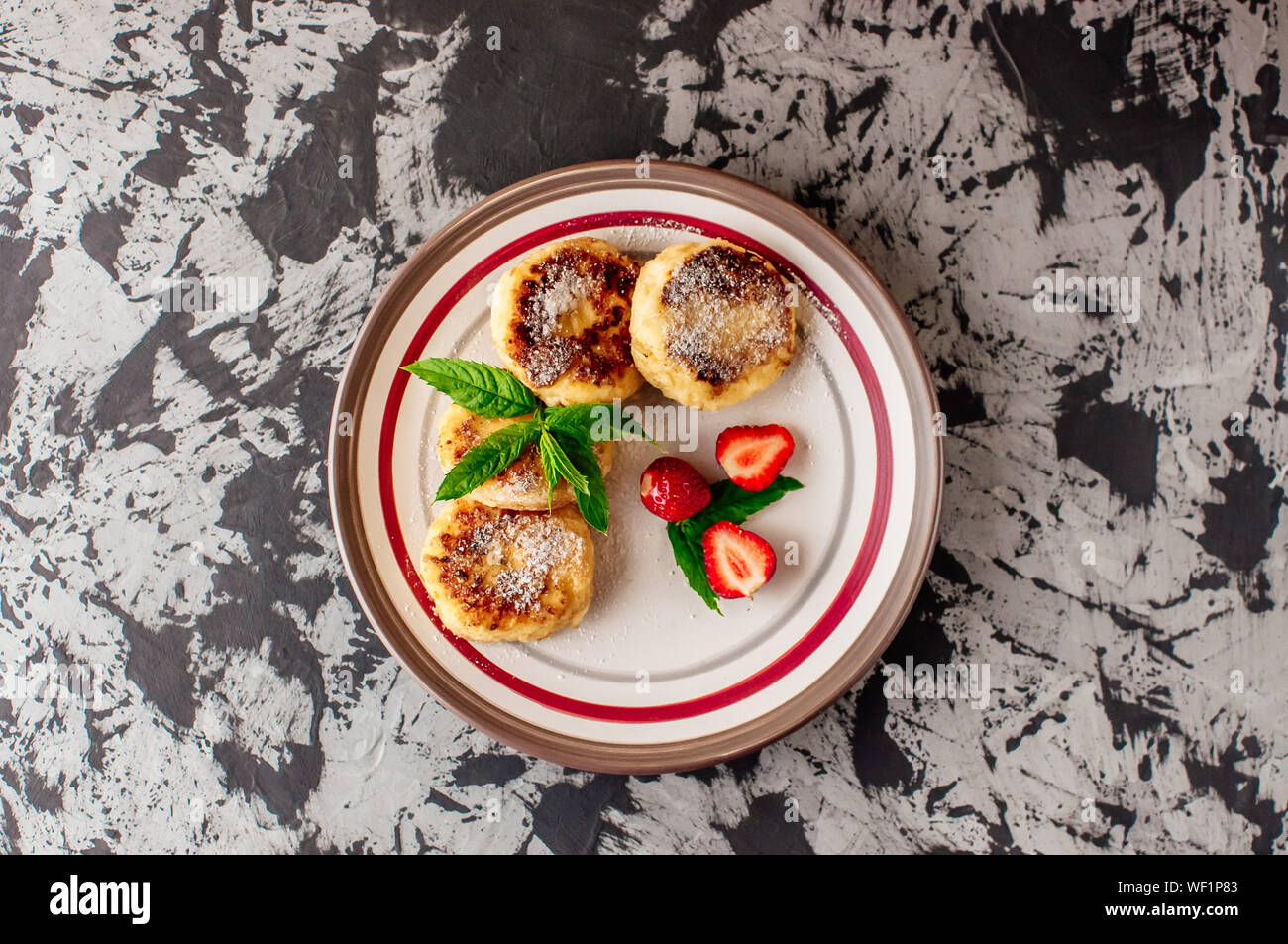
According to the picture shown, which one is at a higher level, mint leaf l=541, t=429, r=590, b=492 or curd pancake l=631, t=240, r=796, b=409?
curd pancake l=631, t=240, r=796, b=409

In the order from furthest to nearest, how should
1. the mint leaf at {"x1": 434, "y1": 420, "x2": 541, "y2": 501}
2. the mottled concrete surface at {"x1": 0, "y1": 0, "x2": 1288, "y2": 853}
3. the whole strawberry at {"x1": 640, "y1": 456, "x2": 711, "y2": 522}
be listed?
the mottled concrete surface at {"x1": 0, "y1": 0, "x2": 1288, "y2": 853}, the whole strawberry at {"x1": 640, "y1": 456, "x2": 711, "y2": 522}, the mint leaf at {"x1": 434, "y1": 420, "x2": 541, "y2": 501}

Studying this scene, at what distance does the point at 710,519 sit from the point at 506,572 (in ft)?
1.48

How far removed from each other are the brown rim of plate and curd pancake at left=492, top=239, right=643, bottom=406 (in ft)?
0.50

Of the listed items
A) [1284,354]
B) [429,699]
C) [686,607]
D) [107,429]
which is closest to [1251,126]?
[1284,354]

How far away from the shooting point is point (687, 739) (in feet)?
5.74

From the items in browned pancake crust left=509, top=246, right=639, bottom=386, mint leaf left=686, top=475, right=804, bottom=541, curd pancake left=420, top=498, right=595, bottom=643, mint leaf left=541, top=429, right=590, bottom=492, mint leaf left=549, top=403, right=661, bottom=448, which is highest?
browned pancake crust left=509, top=246, right=639, bottom=386

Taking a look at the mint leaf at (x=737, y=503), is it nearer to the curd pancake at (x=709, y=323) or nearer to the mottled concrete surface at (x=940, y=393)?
the curd pancake at (x=709, y=323)

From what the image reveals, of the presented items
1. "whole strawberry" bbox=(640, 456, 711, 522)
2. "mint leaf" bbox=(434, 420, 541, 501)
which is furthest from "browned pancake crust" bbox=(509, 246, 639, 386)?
"whole strawberry" bbox=(640, 456, 711, 522)

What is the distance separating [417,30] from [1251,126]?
6.44ft

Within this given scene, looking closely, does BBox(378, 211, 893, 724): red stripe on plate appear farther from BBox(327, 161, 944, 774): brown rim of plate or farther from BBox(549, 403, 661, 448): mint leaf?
BBox(549, 403, 661, 448): mint leaf

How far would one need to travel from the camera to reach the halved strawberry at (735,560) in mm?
1725

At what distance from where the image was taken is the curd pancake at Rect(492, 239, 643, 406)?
164cm

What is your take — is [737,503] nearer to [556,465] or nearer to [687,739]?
[556,465]

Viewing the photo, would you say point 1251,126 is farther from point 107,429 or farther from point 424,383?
point 107,429
